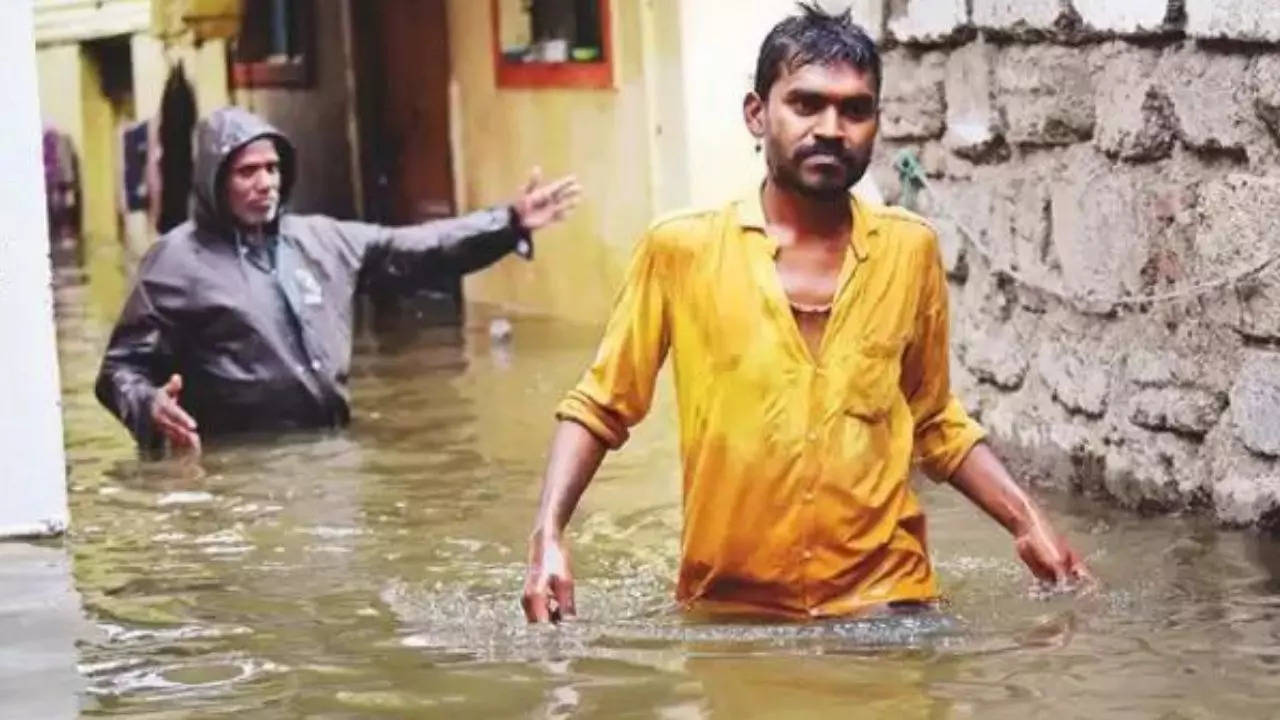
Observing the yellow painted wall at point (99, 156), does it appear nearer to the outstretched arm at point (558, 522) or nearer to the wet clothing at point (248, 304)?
the wet clothing at point (248, 304)

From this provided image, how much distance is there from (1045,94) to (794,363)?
3078 mm

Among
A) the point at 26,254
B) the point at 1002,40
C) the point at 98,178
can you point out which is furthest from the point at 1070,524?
the point at 98,178

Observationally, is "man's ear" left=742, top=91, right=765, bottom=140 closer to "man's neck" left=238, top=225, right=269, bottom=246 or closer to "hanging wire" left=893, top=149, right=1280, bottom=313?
"hanging wire" left=893, top=149, right=1280, bottom=313

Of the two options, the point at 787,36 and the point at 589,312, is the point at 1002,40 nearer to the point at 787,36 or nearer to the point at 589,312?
the point at 787,36

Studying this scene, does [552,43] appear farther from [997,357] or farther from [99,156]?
[99,156]

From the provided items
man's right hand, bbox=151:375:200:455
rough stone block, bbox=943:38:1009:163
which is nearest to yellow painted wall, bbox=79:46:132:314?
man's right hand, bbox=151:375:200:455

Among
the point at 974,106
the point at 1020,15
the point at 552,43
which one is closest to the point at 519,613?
the point at 1020,15

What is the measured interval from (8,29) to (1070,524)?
10.6 feet

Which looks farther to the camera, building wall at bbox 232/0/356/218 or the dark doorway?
building wall at bbox 232/0/356/218

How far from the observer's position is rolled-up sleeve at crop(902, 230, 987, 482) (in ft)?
18.5

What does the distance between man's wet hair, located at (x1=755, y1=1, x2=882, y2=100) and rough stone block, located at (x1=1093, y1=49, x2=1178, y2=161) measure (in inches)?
90.7

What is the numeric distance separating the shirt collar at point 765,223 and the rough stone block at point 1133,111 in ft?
7.40

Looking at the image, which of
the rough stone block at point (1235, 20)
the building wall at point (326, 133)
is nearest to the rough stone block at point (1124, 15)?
the rough stone block at point (1235, 20)

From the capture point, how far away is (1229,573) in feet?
22.0
